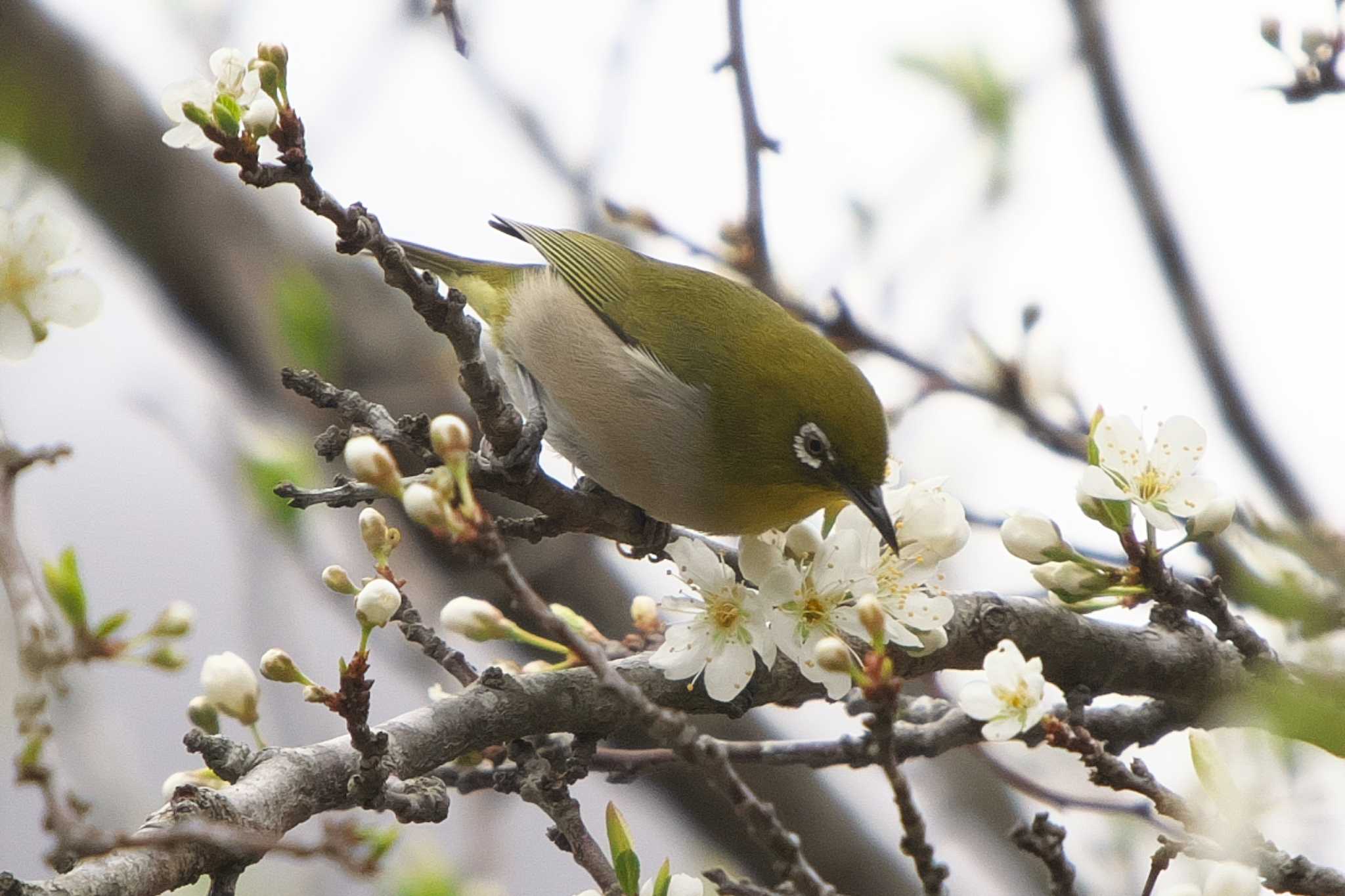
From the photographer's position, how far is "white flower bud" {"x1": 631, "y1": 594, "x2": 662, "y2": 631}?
3.10 metres

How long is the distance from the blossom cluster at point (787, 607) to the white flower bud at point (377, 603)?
0.57 meters

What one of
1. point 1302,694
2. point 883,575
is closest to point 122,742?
point 883,575

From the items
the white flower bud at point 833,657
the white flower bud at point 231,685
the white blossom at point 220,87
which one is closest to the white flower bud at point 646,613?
the white flower bud at point 231,685

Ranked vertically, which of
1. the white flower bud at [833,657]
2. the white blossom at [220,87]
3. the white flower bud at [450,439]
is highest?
the white blossom at [220,87]

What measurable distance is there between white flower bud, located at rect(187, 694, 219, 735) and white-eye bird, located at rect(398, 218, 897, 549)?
1445 millimetres

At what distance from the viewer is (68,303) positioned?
2.29m

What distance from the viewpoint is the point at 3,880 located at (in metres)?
1.56

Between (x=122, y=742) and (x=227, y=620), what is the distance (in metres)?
4.81

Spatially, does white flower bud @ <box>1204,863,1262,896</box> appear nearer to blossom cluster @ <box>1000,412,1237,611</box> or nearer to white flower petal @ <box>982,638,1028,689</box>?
white flower petal @ <box>982,638,1028,689</box>

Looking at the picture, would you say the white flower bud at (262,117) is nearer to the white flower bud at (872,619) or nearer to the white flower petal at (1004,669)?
the white flower bud at (872,619)

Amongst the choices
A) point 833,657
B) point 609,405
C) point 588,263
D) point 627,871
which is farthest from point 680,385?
point 833,657

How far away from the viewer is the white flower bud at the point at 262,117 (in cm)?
211

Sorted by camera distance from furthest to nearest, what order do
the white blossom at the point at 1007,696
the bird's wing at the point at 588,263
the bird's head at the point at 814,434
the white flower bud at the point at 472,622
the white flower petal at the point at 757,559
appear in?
1. the bird's wing at the point at 588,263
2. the bird's head at the point at 814,434
3. the white flower petal at the point at 757,559
4. the white flower bud at the point at 472,622
5. the white blossom at the point at 1007,696

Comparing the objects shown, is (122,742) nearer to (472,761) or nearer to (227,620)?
→ (472,761)
